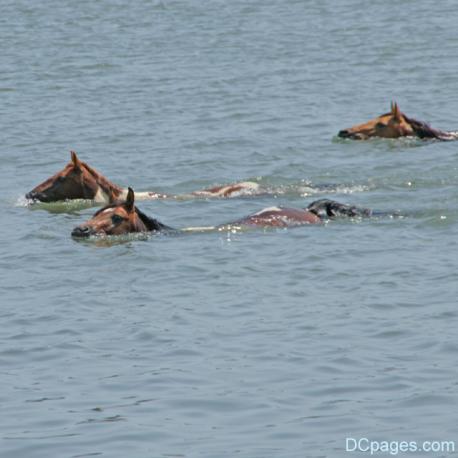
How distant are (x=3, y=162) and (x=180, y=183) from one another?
3.24 metres

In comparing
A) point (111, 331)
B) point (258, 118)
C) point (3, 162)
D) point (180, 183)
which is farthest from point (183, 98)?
point (111, 331)

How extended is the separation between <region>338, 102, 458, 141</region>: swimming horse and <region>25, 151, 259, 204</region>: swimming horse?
390cm

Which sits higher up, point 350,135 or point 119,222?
point 119,222

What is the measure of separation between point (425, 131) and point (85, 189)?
18.5 ft

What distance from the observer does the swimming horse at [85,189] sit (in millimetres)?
18094

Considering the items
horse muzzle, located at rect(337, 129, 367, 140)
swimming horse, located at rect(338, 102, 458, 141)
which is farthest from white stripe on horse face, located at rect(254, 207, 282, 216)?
swimming horse, located at rect(338, 102, 458, 141)

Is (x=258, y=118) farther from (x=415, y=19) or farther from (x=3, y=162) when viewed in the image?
(x=415, y=19)

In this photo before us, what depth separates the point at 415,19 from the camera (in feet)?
116

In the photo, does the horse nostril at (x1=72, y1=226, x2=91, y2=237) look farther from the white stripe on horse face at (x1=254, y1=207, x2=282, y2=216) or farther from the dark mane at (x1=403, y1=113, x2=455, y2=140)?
the dark mane at (x1=403, y1=113, x2=455, y2=140)

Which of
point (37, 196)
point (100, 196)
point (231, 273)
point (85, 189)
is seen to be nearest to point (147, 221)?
point (231, 273)

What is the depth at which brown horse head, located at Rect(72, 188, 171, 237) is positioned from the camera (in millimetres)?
15609

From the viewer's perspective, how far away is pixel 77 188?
18.2 metres

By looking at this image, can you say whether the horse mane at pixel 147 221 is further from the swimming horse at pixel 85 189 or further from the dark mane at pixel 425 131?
the dark mane at pixel 425 131

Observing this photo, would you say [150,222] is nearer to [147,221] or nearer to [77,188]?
[147,221]
